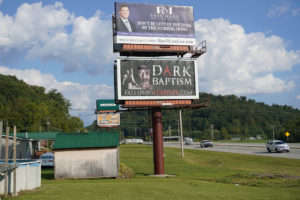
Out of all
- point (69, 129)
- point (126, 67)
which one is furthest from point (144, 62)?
point (69, 129)

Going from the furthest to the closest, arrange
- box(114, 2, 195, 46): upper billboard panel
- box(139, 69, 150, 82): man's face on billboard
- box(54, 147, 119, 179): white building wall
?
box(139, 69, 150, 82): man's face on billboard
box(114, 2, 195, 46): upper billboard panel
box(54, 147, 119, 179): white building wall

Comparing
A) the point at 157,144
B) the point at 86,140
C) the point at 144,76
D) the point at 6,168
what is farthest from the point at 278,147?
the point at 6,168

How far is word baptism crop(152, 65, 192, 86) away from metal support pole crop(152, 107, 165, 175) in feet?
8.74

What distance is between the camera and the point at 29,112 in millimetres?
80625

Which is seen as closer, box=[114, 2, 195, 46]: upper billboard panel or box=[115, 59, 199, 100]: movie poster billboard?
box=[115, 59, 199, 100]: movie poster billboard

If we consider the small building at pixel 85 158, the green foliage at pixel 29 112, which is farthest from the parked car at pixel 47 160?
the green foliage at pixel 29 112

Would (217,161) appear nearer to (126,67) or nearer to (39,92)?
(126,67)

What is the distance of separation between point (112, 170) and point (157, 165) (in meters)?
4.95

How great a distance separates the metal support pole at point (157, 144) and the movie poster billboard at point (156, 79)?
1809 millimetres

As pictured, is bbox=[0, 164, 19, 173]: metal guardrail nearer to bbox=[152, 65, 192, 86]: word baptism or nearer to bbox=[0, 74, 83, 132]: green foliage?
bbox=[152, 65, 192, 86]: word baptism

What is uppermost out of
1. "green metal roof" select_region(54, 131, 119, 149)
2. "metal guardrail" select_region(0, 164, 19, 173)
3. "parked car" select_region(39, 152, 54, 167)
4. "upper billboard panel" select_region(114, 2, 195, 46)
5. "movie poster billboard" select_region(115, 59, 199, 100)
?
"upper billboard panel" select_region(114, 2, 195, 46)

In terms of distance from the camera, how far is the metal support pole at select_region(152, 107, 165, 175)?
29438mm

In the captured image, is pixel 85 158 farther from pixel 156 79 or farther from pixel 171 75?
pixel 171 75

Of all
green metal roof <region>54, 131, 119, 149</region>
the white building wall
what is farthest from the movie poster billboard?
the white building wall
